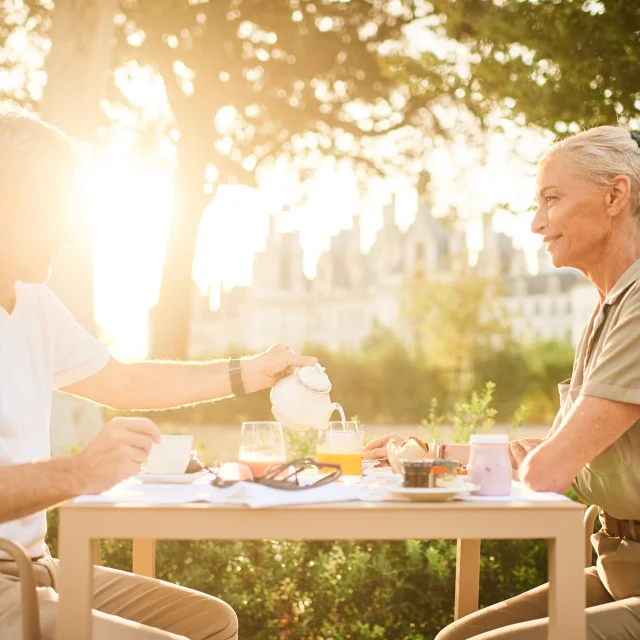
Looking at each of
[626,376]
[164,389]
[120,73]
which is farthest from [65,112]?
[120,73]

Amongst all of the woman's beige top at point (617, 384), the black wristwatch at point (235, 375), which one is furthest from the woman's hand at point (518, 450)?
the black wristwatch at point (235, 375)

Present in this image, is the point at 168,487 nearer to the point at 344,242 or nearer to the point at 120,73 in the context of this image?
the point at 120,73

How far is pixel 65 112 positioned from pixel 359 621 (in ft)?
17.5

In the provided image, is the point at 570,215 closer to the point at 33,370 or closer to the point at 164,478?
the point at 164,478

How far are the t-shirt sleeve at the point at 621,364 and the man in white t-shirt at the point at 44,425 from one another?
4.07 ft

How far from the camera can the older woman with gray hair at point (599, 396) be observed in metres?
2.41

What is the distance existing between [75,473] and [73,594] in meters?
0.36

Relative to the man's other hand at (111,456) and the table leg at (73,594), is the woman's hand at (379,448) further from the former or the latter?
the table leg at (73,594)

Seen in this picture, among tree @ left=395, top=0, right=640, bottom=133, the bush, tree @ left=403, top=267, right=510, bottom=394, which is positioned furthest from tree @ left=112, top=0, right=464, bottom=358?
tree @ left=403, top=267, right=510, bottom=394

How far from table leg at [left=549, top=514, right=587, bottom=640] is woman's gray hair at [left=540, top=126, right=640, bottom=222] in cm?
121

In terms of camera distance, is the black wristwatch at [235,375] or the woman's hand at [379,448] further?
the black wristwatch at [235,375]

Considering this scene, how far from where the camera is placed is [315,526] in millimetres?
2107

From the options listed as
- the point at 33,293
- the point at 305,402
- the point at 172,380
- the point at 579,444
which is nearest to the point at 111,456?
the point at 305,402

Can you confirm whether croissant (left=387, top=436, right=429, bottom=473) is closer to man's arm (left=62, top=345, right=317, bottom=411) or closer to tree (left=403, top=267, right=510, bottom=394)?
man's arm (left=62, top=345, right=317, bottom=411)
